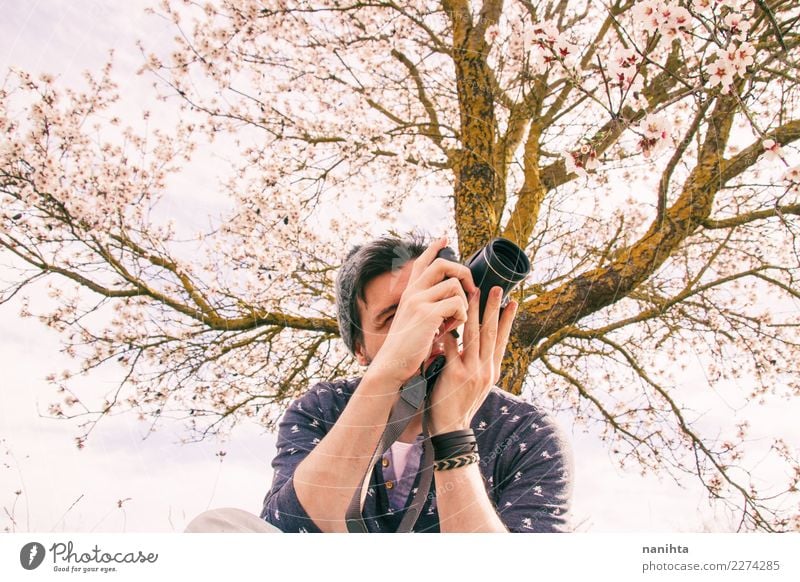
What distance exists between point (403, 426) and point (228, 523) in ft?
0.56

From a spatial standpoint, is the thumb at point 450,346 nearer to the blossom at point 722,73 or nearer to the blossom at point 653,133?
the blossom at point 653,133

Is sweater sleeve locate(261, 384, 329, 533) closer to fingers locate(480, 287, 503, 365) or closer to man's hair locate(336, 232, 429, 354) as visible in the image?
man's hair locate(336, 232, 429, 354)

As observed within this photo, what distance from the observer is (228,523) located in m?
0.41

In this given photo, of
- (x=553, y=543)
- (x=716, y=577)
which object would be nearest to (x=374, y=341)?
(x=553, y=543)

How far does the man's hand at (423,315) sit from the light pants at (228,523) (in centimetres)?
16

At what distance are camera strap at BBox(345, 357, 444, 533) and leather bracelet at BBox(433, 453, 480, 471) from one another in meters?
0.02

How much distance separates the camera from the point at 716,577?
0.55 meters

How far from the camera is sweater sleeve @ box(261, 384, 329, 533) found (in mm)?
417

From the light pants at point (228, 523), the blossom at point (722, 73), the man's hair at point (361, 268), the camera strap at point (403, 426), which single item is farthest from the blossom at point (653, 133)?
the light pants at point (228, 523)

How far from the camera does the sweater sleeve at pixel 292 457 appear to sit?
0.42 meters

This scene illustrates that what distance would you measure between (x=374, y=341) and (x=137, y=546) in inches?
13.7

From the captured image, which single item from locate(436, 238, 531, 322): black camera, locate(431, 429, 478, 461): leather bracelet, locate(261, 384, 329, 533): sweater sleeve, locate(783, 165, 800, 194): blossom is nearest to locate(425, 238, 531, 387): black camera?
locate(436, 238, 531, 322): black camera

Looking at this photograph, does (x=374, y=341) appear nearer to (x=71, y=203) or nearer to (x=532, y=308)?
(x=532, y=308)

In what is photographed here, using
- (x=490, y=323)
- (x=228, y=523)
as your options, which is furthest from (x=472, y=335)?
(x=228, y=523)
